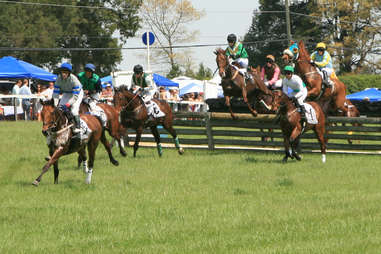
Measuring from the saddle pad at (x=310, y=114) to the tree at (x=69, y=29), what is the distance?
54.4 meters

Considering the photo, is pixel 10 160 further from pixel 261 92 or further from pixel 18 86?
pixel 18 86

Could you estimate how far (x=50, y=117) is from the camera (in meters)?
13.8

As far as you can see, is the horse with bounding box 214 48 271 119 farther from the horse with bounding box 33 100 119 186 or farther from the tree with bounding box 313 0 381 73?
the tree with bounding box 313 0 381 73

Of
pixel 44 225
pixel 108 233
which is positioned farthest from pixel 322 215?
pixel 44 225

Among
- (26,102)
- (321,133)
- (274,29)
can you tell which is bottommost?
(321,133)

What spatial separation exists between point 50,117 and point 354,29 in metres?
60.1

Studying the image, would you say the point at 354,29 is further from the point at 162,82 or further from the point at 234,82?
the point at 234,82

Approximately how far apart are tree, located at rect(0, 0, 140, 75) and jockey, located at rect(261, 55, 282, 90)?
5120 cm

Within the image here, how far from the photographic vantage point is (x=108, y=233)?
962cm

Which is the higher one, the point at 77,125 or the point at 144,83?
the point at 144,83

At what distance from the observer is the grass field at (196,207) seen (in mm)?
8875

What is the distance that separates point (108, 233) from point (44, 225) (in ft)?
3.95

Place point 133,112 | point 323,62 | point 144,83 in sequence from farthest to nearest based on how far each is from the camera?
1. point 323,62
2. point 144,83
3. point 133,112

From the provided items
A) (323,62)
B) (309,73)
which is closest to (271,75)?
(309,73)
